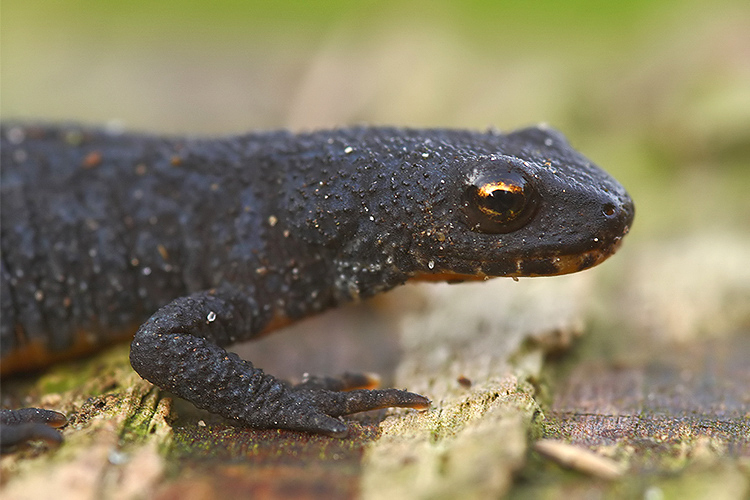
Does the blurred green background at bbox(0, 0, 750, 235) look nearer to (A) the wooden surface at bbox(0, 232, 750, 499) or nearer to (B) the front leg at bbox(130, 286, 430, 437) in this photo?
(A) the wooden surface at bbox(0, 232, 750, 499)

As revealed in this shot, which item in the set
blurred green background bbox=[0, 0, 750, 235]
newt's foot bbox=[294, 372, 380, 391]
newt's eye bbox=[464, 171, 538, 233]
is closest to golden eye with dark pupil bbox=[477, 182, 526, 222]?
newt's eye bbox=[464, 171, 538, 233]

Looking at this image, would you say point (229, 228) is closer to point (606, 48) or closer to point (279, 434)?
point (279, 434)

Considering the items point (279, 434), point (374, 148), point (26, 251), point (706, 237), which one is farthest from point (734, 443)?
point (26, 251)

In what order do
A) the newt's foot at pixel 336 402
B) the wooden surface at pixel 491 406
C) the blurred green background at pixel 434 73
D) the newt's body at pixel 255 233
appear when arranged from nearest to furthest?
the wooden surface at pixel 491 406
the newt's foot at pixel 336 402
the newt's body at pixel 255 233
the blurred green background at pixel 434 73

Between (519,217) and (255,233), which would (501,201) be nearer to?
(519,217)

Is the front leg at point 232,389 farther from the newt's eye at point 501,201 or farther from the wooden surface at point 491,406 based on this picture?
the newt's eye at point 501,201

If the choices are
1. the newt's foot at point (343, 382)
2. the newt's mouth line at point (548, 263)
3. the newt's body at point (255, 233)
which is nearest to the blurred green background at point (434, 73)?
the newt's mouth line at point (548, 263)

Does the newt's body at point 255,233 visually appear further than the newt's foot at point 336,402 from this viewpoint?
Yes
